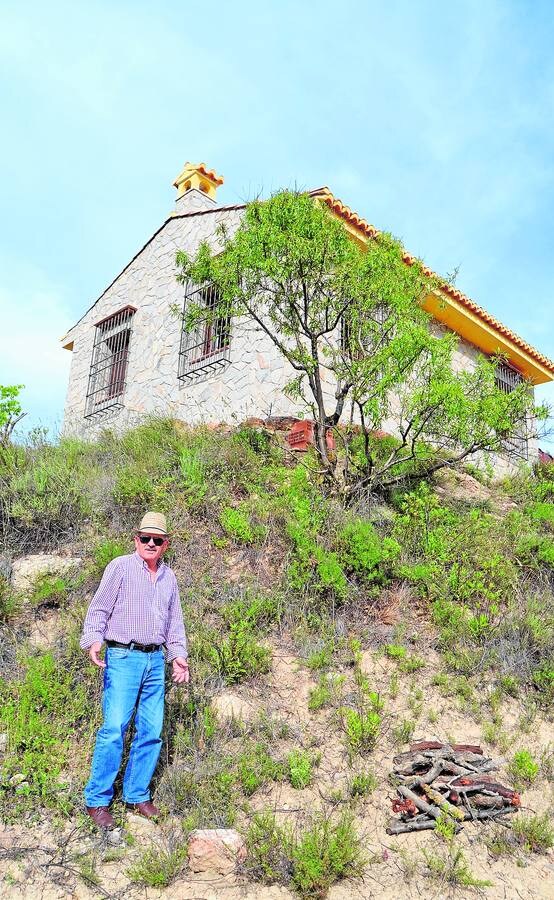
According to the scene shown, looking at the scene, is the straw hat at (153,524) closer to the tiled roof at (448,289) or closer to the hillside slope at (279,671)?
the hillside slope at (279,671)

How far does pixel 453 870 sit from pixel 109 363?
11570 mm

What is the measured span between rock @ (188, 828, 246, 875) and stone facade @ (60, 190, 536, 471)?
20.2ft

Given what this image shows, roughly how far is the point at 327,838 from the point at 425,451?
481 cm

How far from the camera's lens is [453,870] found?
3701 mm

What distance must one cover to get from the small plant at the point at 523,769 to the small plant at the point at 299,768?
133cm

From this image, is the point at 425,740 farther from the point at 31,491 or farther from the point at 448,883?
the point at 31,491

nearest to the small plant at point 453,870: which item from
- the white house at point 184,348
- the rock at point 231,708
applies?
the rock at point 231,708

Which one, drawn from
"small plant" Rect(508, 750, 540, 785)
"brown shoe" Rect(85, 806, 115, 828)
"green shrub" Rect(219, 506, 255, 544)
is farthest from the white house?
"brown shoe" Rect(85, 806, 115, 828)

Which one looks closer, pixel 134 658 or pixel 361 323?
pixel 134 658

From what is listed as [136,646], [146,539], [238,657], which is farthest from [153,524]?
[238,657]

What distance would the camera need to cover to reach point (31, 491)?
7086 millimetres

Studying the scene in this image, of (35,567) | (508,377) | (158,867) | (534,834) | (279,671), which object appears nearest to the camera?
(158,867)

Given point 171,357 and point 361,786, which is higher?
point 171,357

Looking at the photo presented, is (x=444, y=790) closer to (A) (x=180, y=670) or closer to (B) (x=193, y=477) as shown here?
(A) (x=180, y=670)
